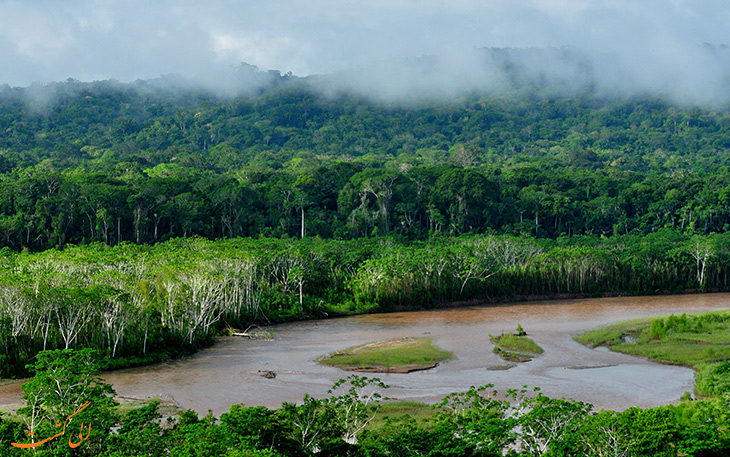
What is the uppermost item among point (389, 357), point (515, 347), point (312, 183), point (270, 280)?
point (312, 183)

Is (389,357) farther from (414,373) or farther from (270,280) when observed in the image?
(270,280)

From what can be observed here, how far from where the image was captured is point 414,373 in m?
38.8

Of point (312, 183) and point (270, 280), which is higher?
point (312, 183)

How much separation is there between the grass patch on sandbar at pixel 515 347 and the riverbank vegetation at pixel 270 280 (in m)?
15.1

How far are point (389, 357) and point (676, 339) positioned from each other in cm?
1815

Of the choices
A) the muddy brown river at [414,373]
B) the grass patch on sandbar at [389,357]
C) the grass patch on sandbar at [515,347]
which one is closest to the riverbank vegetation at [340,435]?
the muddy brown river at [414,373]

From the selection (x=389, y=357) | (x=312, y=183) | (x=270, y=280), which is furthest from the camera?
(x=312, y=183)

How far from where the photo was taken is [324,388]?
1358 inches

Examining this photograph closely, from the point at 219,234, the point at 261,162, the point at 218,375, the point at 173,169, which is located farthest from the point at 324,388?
the point at 261,162

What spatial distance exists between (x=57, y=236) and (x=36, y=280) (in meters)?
40.3

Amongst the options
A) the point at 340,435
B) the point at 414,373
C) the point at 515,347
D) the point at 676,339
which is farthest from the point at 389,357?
the point at 340,435

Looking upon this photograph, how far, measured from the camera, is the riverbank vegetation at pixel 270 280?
121ft

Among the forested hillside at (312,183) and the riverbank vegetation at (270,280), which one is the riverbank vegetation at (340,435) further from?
the forested hillside at (312,183)

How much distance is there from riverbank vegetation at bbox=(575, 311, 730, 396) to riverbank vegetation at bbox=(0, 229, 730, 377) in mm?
15306
